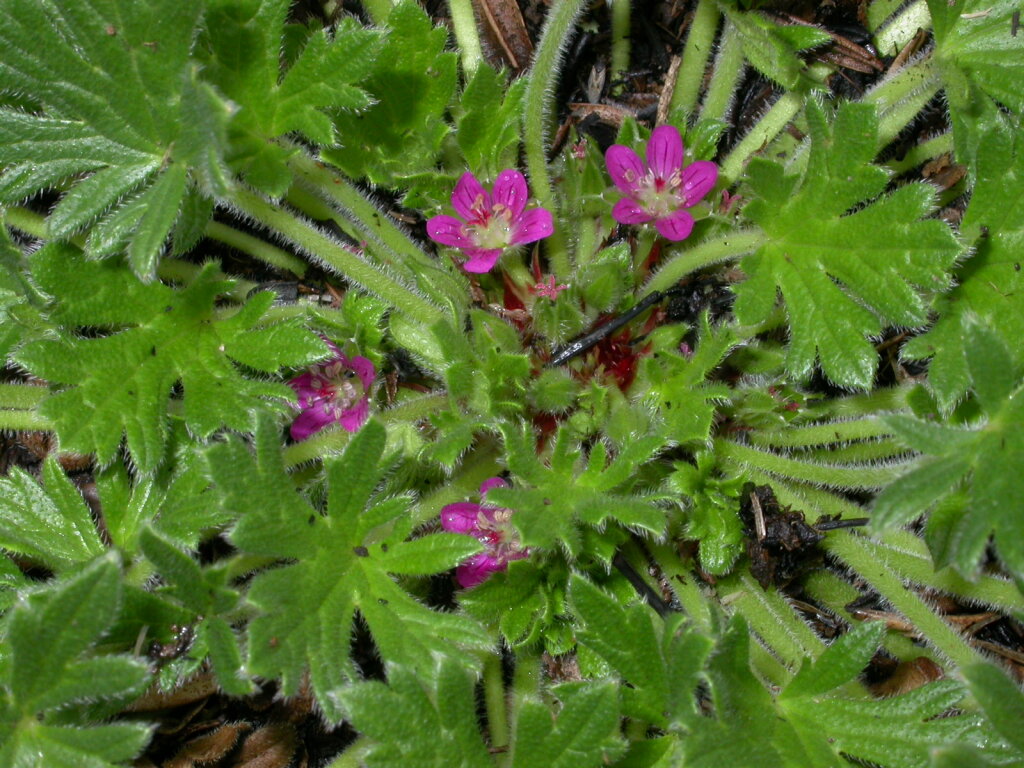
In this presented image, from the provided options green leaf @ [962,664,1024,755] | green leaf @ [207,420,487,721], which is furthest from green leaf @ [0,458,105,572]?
green leaf @ [962,664,1024,755]

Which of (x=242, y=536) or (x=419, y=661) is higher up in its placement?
(x=242, y=536)

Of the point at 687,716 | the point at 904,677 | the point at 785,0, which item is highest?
Result: the point at 785,0

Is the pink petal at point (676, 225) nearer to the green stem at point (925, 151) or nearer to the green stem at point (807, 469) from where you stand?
the green stem at point (807, 469)

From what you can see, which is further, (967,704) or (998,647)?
(998,647)

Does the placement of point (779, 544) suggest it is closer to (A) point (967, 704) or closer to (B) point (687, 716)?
(A) point (967, 704)

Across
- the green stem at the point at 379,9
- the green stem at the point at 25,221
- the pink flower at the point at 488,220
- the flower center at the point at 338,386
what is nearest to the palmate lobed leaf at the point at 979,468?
the pink flower at the point at 488,220

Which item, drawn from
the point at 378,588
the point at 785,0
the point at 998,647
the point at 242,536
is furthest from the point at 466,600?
the point at 785,0
